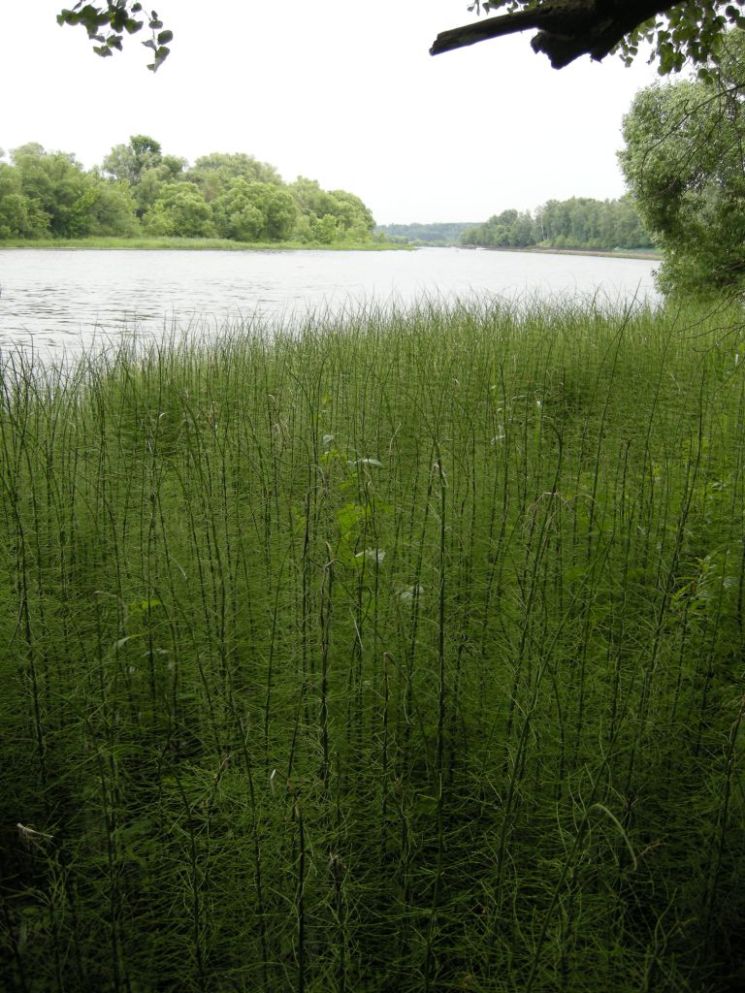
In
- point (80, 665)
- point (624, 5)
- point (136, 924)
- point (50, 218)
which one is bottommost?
point (136, 924)

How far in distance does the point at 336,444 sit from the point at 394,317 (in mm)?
3373

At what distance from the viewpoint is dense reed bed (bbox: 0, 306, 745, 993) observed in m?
1.29

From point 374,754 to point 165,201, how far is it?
4152cm

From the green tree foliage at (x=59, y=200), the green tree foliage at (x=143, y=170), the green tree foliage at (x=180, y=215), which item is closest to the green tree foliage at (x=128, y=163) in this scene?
the green tree foliage at (x=143, y=170)

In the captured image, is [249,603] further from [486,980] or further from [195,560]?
[486,980]

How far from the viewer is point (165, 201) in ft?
127

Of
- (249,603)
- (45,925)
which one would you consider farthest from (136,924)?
(249,603)

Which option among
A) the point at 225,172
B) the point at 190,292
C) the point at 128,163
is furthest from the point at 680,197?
the point at 128,163

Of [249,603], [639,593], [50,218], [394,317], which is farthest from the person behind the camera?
[50,218]

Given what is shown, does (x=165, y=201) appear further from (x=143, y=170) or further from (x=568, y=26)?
(x=568, y=26)

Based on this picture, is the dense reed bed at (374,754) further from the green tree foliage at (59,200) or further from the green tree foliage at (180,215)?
the green tree foliage at (180,215)

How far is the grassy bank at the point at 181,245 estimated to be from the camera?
29.4 metres

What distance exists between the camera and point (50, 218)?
1118 inches

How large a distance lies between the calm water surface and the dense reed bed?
3.56 metres
